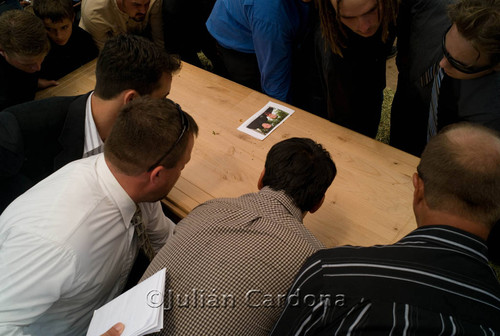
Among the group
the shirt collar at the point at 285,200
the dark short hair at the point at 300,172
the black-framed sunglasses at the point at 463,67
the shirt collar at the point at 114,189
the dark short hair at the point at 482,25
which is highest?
the dark short hair at the point at 482,25

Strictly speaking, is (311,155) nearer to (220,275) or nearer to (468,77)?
(220,275)

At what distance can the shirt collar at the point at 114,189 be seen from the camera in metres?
1.36

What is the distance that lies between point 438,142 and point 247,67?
176 cm

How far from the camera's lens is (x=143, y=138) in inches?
51.9

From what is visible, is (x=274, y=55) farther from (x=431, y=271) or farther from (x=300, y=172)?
(x=431, y=271)

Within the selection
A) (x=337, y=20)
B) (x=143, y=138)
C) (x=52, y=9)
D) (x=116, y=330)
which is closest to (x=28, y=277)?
(x=116, y=330)

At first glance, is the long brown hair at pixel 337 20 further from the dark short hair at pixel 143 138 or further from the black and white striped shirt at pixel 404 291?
the black and white striped shirt at pixel 404 291

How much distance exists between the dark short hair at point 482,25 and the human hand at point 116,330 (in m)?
1.54

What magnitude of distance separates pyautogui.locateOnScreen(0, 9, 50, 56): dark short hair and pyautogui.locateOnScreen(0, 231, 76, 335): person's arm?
5.02 ft

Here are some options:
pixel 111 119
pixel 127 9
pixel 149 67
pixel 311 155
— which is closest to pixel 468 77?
pixel 311 155

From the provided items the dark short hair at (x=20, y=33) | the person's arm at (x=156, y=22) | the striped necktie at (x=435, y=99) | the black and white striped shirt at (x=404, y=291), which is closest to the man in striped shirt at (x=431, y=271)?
the black and white striped shirt at (x=404, y=291)

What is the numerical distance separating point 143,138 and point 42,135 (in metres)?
0.75

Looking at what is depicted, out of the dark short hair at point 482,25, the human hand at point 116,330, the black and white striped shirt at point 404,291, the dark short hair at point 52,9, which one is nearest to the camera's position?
the black and white striped shirt at point 404,291

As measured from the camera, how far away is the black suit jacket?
1.73 m
